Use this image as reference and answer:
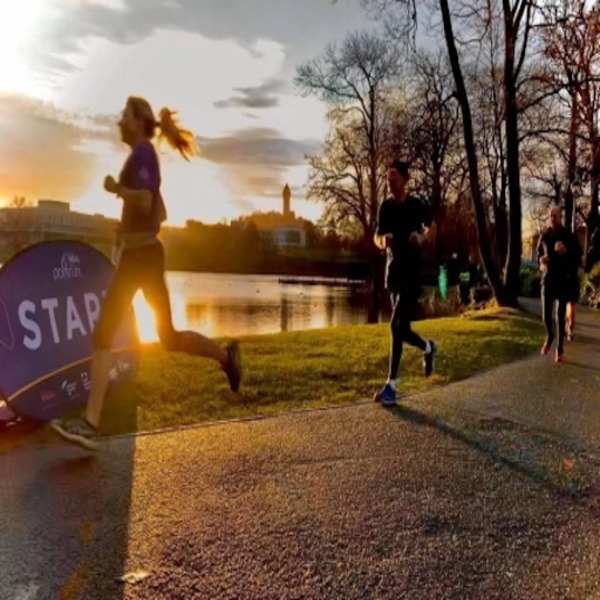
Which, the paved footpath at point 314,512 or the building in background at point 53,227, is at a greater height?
the building in background at point 53,227

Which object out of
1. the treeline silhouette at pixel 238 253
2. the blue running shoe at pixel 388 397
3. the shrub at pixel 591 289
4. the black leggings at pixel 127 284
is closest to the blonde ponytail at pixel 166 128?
the black leggings at pixel 127 284

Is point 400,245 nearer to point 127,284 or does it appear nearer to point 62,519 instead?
point 127,284

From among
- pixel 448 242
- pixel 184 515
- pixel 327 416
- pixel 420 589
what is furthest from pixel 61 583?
pixel 448 242

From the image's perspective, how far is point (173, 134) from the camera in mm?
4812

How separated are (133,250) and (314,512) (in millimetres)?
2132

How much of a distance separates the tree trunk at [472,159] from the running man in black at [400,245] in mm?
13733

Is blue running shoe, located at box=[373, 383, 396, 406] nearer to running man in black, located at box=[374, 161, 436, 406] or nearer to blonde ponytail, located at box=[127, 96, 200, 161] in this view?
running man in black, located at box=[374, 161, 436, 406]

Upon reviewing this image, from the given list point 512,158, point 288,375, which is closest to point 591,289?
point 512,158

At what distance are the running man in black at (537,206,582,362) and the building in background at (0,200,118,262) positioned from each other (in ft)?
19.3

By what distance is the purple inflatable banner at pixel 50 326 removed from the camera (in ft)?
16.2

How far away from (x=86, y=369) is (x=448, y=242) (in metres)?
46.5

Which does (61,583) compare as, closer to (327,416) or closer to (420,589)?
(420,589)

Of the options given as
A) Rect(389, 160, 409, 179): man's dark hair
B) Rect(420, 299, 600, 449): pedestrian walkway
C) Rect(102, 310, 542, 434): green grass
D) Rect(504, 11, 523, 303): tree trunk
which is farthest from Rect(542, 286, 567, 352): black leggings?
Rect(504, 11, 523, 303): tree trunk

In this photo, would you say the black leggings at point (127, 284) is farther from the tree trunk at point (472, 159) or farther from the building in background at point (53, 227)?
the tree trunk at point (472, 159)
